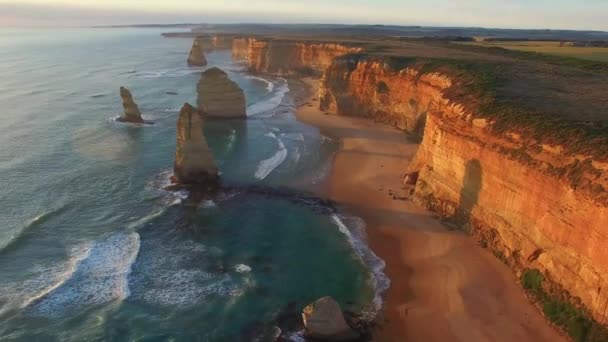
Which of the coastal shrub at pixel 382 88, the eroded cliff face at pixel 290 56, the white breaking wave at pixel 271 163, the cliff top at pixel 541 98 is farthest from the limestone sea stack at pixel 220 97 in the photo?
the eroded cliff face at pixel 290 56

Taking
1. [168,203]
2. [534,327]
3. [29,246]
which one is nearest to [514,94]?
[534,327]

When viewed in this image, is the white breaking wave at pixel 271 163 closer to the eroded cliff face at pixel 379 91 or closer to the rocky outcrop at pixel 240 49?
the eroded cliff face at pixel 379 91

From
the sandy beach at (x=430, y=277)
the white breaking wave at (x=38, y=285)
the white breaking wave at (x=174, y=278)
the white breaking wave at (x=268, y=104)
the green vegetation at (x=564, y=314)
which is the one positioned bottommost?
the white breaking wave at (x=38, y=285)

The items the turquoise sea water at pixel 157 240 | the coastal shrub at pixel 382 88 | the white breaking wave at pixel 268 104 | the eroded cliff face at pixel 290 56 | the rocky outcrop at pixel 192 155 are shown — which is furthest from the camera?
the eroded cliff face at pixel 290 56

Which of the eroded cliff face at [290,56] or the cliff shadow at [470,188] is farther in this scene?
the eroded cliff face at [290,56]

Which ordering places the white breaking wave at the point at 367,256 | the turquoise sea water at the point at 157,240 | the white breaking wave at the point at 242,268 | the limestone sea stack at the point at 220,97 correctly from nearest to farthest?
1. the turquoise sea water at the point at 157,240
2. the white breaking wave at the point at 367,256
3. the white breaking wave at the point at 242,268
4. the limestone sea stack at the point at 220,97

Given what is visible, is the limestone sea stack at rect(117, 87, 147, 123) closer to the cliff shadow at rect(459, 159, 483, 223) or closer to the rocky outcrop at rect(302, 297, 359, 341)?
the cliff shadow at rect(459, 159, 483, 223)

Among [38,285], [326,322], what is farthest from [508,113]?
[38,285]
